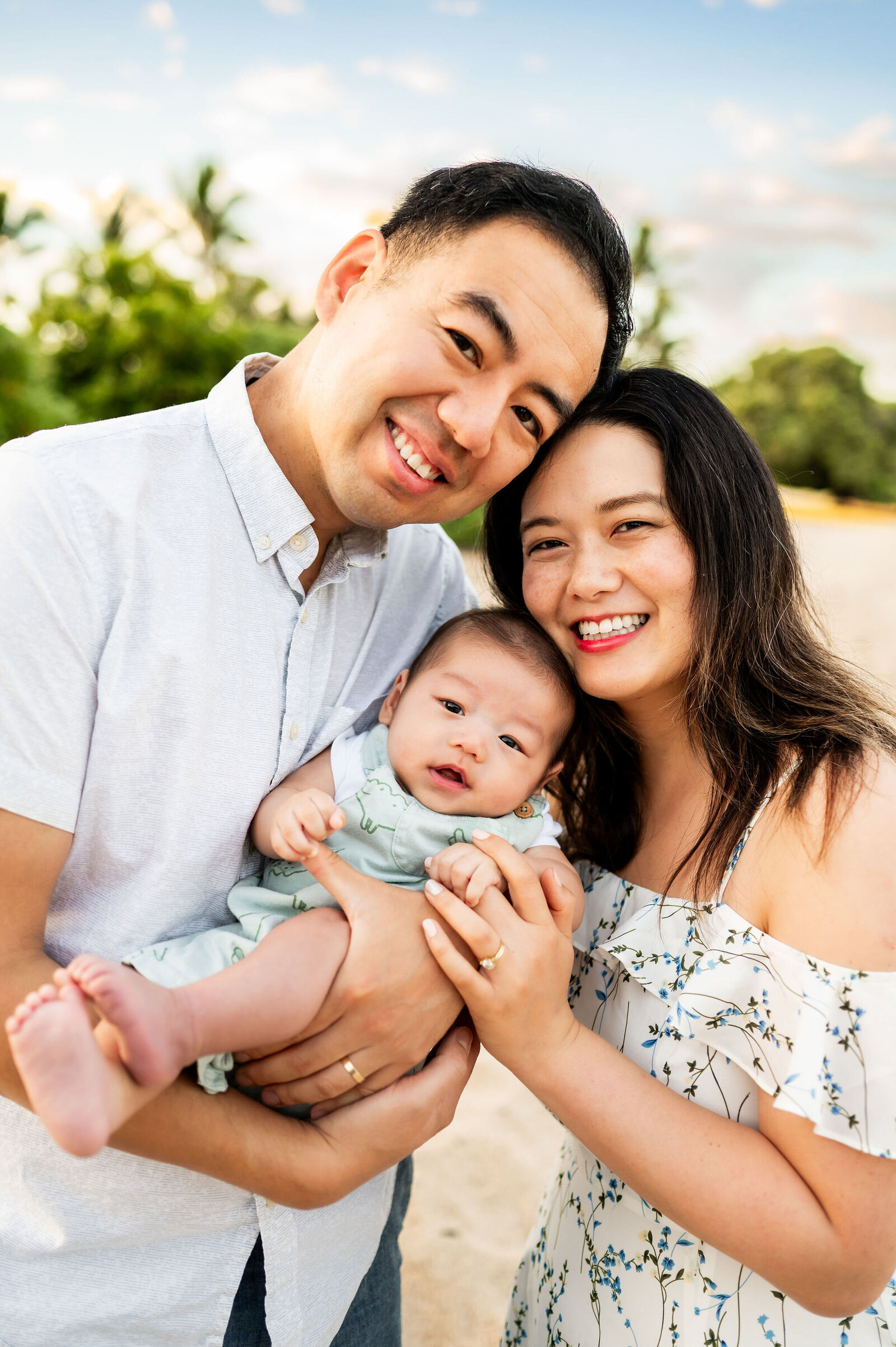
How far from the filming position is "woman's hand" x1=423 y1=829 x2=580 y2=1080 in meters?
1.94

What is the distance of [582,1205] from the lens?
228 cm

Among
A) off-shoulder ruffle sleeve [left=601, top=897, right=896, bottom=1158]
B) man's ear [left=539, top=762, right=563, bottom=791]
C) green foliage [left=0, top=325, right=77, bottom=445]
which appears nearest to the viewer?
off-shoulder ruffle sleeve [left=601, top=897, right=896, bottom=1158]

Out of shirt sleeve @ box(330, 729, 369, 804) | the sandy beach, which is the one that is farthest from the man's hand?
the sandy beach

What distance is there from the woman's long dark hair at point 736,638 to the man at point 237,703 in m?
0.32

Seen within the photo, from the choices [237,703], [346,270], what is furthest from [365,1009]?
[346,270]

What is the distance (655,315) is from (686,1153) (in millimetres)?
38232

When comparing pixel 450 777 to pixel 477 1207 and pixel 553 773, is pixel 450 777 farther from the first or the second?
pixel 477 1207

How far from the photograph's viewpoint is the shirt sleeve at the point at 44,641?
65.7 inches

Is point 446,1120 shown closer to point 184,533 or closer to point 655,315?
point 184,533

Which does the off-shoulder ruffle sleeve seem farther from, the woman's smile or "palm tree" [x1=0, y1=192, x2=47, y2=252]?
"palm tree" [x1=0, y1=192, x2=47, y2=252]

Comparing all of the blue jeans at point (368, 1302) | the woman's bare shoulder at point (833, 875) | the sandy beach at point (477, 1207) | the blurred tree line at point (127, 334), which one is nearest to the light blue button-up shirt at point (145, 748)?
the blue jeans at point (368, 1302)

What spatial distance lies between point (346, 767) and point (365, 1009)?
0.56 meters

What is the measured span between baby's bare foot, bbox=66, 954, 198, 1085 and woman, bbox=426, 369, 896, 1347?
2.11 feet

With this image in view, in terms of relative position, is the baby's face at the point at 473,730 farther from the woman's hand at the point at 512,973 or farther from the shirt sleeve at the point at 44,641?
the shirt sleeve at the point at 44,641
